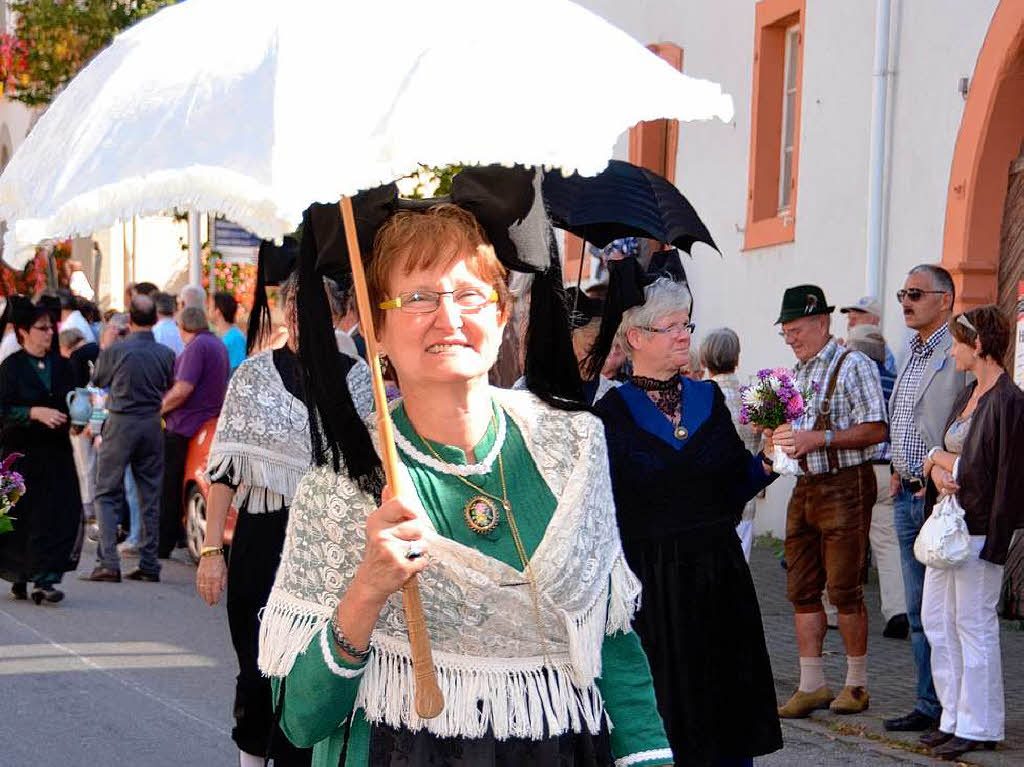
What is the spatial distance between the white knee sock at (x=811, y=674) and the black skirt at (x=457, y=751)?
5.37m

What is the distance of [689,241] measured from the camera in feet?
21.3

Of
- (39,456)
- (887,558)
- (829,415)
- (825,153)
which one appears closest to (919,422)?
(829,415)

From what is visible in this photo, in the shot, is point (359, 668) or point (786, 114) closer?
point (359, 668)

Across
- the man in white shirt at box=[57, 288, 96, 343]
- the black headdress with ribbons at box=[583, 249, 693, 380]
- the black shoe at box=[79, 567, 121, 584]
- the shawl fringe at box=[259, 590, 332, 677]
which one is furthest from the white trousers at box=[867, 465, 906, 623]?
the man in white shirt at box=[57, 288, 96, 343]

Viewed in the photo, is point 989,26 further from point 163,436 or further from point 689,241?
point 163,436

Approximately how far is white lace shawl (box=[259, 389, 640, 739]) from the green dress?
0.04 meters

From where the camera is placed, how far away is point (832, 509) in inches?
321

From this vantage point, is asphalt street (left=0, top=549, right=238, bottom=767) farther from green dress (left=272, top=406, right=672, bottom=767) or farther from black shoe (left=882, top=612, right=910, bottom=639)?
green dress (left=272, top=406, right=672, bottom=767)

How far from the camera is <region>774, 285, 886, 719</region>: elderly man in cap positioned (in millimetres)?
8078

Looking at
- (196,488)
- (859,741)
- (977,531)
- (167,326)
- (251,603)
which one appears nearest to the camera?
(251,603)

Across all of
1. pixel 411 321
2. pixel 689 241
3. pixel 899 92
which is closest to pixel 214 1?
pixel 411 321

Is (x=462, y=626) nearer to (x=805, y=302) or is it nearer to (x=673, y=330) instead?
(x=673, y=330)

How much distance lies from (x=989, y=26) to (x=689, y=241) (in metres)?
5.31

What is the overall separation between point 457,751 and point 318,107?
1186mm
